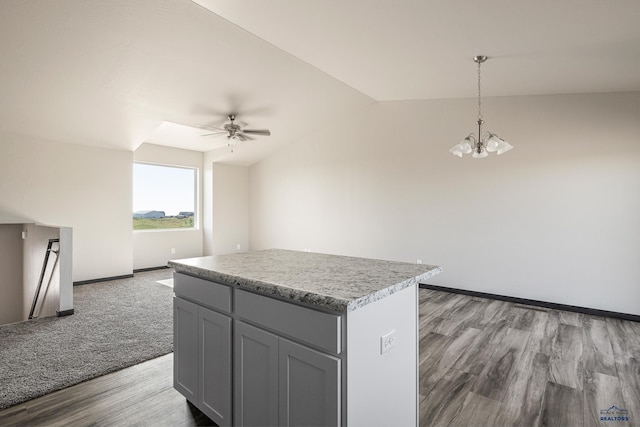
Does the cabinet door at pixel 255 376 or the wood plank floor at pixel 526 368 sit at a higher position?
the cabinet door at pixel 255 376

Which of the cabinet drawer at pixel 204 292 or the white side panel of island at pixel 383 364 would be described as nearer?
the white side panel of island at pixel 383 364

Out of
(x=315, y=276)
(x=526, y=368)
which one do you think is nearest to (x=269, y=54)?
(x=315, y=276)

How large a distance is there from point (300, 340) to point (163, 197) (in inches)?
259

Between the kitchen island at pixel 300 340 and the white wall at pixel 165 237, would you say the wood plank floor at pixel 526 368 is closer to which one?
the kitchen island at pixel 300 340

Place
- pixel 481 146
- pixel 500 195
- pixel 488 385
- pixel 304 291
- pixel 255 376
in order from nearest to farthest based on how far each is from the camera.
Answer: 1. pixel 304 291
2. pixel 255 376
3. pixel 488 385
4. pixel 481 146
5. pixel 500 195

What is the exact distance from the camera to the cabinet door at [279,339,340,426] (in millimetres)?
1235

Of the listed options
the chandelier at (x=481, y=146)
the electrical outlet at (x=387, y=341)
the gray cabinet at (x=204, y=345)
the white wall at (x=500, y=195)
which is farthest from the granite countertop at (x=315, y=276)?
the white wall at (x=500, y=195)

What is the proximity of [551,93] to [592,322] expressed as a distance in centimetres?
280

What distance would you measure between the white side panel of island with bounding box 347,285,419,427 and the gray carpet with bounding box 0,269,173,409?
7.34ft

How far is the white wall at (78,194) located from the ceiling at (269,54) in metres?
0.31

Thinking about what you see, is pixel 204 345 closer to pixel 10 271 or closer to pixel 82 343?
pixel 82 343

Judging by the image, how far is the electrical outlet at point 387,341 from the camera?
1.42m

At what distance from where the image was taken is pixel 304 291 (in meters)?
1.32

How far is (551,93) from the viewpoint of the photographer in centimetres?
415
